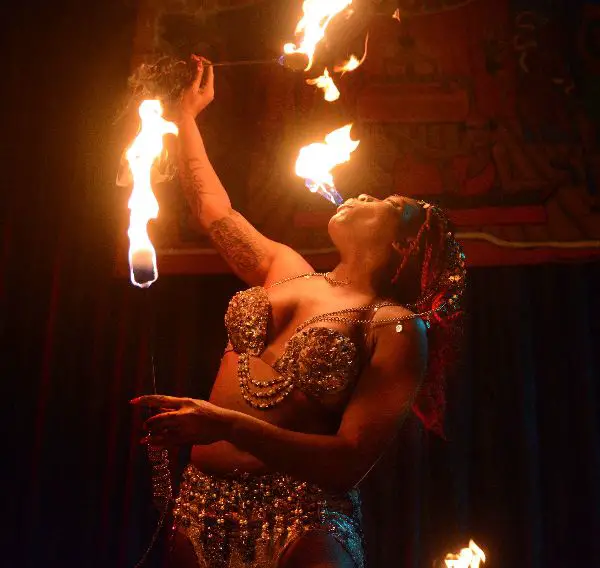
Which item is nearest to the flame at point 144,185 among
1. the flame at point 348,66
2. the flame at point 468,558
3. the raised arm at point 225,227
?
the raised arm at point 225,227

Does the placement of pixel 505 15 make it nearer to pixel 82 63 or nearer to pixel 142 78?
pixel 142 78

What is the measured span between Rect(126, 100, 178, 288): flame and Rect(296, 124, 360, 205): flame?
1.49 ft

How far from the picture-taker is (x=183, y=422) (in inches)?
57.3

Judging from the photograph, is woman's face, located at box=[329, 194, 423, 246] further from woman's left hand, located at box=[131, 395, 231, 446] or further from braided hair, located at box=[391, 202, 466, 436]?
woman's left hand, located at box=[131, 395, 231, 446]

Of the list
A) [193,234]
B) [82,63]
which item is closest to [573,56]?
[193,234]

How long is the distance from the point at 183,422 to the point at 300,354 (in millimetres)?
366

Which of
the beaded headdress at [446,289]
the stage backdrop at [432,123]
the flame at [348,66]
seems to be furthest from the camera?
the stage backdrop at [432,123]

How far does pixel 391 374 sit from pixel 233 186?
1716mm

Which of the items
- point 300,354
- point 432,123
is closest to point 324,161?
point 300,354

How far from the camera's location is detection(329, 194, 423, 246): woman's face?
195 centimetres

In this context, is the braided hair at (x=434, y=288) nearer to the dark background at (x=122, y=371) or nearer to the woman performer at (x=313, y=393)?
the woman performer at (x=313, y=393)

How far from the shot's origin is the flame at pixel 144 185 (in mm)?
1700

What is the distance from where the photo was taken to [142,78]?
2.29 m

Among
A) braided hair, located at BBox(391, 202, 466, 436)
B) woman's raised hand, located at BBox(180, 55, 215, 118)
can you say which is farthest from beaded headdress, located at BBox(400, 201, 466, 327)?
woman's raised hand, located at BBox(180, 55, 215, 118)
